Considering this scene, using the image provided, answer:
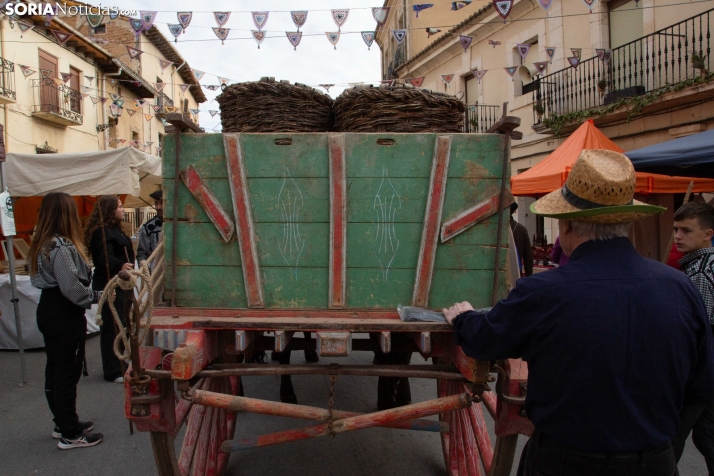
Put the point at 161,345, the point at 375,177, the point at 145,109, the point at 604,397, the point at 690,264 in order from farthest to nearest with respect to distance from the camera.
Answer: the point at 145,109 < the point at 690,264 < the point at 375,177 < the point at 161,345 < the point at 604,397

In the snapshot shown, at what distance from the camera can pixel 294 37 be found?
9297mm

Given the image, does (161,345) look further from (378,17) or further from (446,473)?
(378,17)

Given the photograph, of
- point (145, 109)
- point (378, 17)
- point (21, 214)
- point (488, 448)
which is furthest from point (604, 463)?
point (145, 109)

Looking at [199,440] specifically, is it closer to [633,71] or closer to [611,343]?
[611,343]

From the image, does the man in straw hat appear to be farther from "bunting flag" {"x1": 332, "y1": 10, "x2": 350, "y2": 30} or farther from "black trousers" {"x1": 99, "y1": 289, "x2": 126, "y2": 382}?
"bunting flag" {"x1": 332, "y1": 10, "x2": 350, "y2": 30}

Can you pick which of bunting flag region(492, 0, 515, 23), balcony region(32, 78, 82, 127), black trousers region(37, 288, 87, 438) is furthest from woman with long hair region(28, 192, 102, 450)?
balcony region(32, 78, 82, 127)

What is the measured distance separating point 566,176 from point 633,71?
20.6ft

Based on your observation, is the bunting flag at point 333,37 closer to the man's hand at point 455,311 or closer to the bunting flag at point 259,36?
the bunting flag at point 259,36

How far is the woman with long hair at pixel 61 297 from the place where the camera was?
12.1 ft

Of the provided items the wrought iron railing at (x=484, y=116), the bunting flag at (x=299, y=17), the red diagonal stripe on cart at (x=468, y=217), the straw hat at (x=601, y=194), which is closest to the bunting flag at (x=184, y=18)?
the bunting flag at (x=299, y=17)

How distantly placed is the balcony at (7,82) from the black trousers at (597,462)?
16.0 m

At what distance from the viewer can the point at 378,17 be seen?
28.8 feet

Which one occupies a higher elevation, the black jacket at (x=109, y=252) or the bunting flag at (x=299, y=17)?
the bunting flag at (x=299, y=17)

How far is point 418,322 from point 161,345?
1.07 metres
